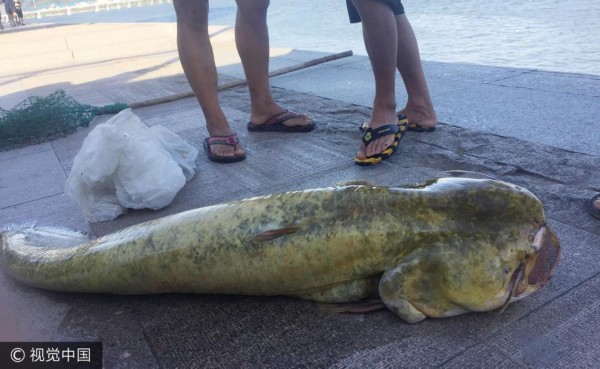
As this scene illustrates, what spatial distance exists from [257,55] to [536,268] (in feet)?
9.24

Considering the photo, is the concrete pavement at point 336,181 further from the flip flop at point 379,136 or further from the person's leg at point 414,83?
the person's leg at point 414,83

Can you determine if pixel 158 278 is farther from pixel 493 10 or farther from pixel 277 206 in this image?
pixel 493 10

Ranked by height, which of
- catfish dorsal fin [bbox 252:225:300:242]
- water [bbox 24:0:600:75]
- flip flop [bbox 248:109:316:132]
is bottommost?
water [bbox 24:0:600:75]

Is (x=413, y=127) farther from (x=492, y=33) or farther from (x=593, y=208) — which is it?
(x=492, y=33)

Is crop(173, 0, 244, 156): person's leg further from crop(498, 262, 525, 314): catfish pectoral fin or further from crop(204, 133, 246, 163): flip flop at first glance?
crop(498, 262, 525, 314): catfish pectoral fin

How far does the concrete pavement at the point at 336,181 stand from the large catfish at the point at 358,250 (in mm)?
83

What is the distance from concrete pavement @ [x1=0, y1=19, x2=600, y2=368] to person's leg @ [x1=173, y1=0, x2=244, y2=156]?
0.71ft

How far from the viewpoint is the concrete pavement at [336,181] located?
5.11 feet

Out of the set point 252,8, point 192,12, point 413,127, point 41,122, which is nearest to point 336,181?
point 413,127

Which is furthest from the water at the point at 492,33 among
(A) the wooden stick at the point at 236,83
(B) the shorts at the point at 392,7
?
(B) the shorts at the point at 392,7

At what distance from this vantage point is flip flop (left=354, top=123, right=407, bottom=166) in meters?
3.01

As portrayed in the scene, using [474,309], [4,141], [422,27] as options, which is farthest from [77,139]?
[422,27]

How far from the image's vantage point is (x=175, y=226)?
1887 millimetres

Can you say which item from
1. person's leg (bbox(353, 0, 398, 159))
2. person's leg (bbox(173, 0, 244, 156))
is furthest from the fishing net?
person's leg (bbox(353, 0, 398, 159))
